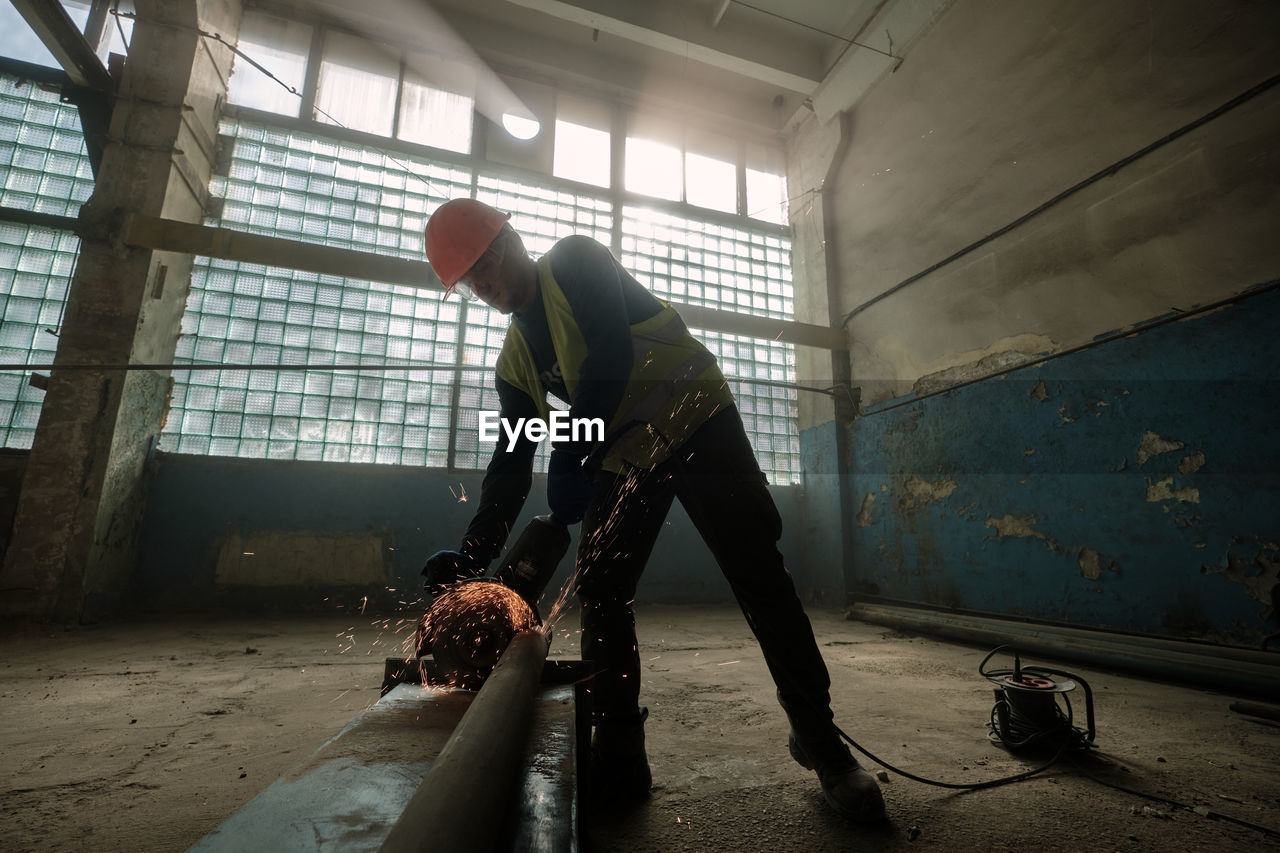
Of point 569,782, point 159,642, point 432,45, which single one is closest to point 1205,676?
point 569,782

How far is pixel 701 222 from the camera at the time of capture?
637cm

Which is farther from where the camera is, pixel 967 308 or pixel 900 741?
pixel 967 308

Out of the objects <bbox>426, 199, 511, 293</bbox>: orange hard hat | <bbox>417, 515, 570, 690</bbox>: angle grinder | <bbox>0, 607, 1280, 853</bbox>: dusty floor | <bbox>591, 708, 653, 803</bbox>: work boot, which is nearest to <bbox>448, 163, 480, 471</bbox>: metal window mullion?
<bbox>0, 607, 1280, 853</bbox>: dusty floor

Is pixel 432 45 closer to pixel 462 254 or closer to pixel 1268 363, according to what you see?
pixel 462 254

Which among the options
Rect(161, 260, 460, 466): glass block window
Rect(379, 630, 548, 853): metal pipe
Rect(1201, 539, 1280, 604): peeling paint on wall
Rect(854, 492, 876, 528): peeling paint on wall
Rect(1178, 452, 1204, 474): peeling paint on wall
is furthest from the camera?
Rect(854, 492, 876, 528): peeling paint on wall

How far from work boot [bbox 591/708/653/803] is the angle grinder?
32 cm

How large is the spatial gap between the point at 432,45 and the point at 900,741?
7075mm

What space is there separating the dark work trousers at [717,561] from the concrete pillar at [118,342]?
4.12 m

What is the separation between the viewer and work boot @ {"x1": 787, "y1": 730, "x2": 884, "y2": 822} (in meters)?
1.17

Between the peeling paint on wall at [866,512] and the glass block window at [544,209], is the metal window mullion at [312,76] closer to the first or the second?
the glass block window at [544,209]

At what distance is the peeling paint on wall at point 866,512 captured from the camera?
4754mm

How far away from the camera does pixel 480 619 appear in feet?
4.32

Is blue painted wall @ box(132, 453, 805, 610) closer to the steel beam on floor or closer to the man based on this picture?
the man

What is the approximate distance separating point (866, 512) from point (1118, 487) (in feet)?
6.49
